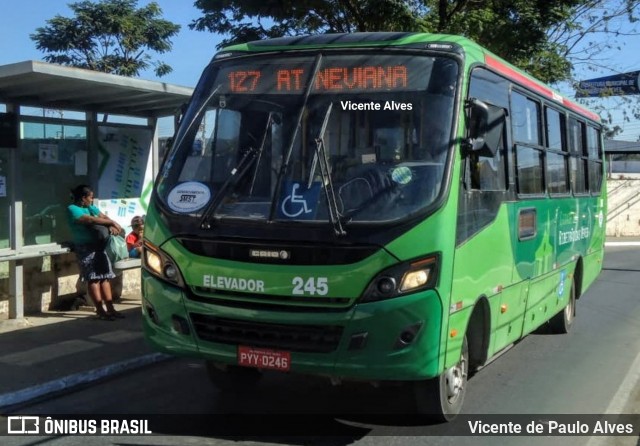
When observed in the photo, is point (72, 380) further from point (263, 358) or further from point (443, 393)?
point (443, 393)

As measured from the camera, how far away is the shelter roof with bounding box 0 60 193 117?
7770 mm

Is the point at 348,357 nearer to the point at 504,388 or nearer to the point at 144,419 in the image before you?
the point at 144,419

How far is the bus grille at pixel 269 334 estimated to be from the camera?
15.6 ft

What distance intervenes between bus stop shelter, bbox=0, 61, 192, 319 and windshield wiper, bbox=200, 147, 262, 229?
354 cm

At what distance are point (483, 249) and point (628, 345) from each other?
452cm

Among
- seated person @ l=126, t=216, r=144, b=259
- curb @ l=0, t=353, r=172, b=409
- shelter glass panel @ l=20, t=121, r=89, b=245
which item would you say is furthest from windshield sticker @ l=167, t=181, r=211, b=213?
seated person @ l=126, t=216, r=144, b=259

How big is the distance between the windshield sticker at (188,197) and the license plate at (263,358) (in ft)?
3.44

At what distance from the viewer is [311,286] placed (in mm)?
4723

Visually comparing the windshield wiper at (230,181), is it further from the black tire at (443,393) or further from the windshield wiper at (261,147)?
the black tire at (443,393)

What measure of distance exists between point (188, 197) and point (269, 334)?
1169mm

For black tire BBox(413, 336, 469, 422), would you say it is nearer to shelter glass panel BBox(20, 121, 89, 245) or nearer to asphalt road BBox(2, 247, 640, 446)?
asphalt road BBox(2, 247, 640, 446)

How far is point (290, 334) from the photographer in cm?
485

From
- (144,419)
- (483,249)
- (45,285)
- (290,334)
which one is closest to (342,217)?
(290,334)

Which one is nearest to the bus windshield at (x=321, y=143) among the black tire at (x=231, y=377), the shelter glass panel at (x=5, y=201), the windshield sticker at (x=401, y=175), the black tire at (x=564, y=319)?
the windshield sticker at (x=401, y=175)
